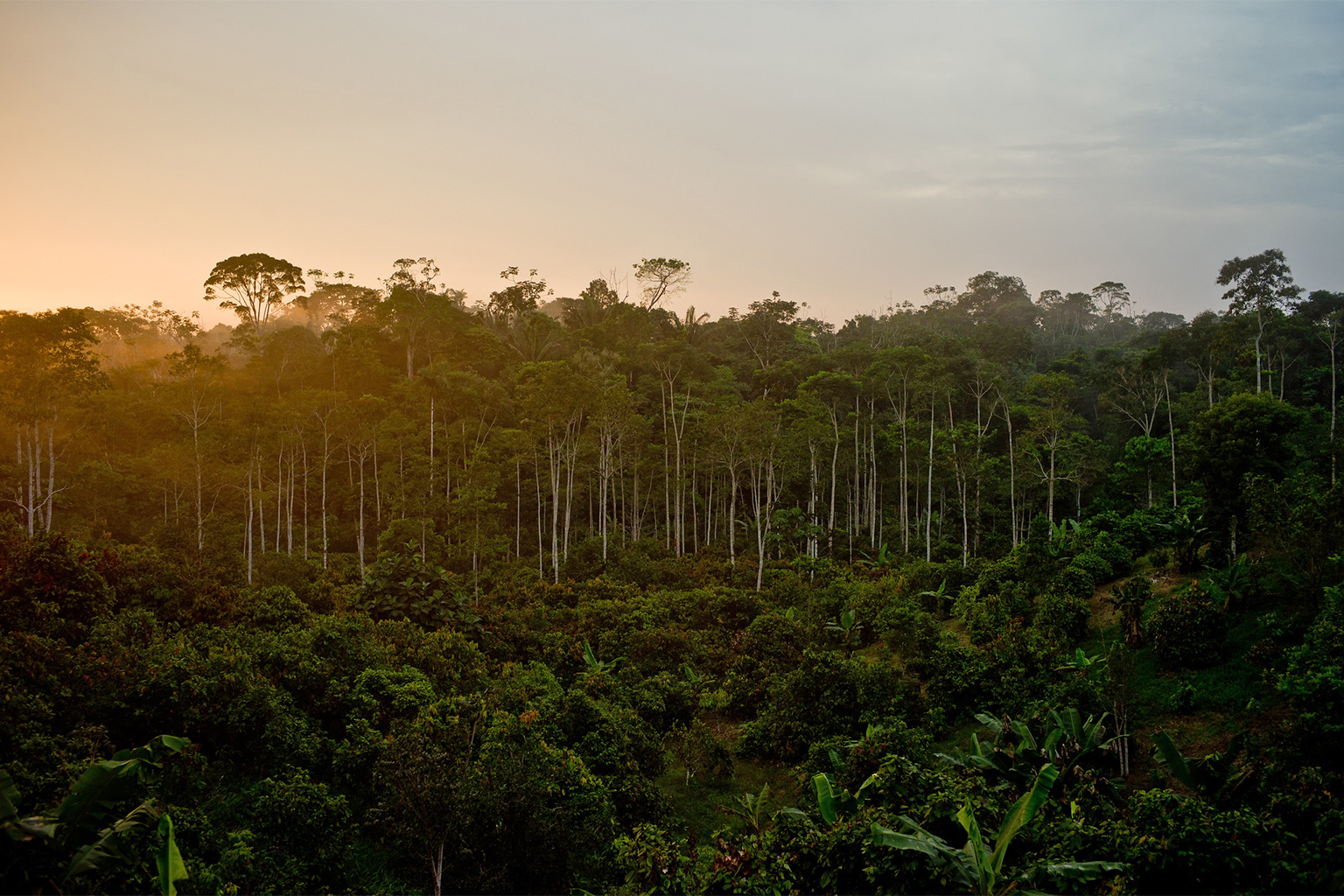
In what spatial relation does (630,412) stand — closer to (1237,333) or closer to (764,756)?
(764,756)

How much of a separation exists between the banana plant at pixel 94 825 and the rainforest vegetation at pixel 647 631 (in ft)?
0.11

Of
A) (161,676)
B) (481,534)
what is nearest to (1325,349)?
(481,534)

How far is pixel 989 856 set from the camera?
6.30 m

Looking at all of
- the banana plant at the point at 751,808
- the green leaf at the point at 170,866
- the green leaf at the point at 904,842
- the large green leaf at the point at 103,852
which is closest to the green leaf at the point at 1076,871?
the green leaf at the point at 904,842

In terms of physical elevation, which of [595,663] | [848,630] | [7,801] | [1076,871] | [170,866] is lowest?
[848,630]

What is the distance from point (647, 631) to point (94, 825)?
1144 centimetres

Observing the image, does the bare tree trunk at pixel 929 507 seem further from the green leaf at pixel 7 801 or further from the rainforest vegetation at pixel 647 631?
the green leaf at pixel 7 801

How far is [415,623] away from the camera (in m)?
15.2

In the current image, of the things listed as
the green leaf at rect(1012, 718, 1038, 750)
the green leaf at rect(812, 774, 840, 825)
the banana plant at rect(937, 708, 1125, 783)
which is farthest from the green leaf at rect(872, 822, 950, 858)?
the green leaf at rect(1012, 718, 1038, 750)

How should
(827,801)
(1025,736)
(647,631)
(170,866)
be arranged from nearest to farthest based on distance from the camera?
1. (170,866)
2. (827,801)
3. (1025,736)
4. (647,631)

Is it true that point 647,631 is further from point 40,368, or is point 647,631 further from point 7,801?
point 40,368

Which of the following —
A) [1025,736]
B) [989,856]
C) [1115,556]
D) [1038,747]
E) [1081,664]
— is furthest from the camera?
[1115,556]

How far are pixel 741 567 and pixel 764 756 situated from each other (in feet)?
46.0

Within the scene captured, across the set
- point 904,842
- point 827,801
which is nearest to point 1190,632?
point 827,801
